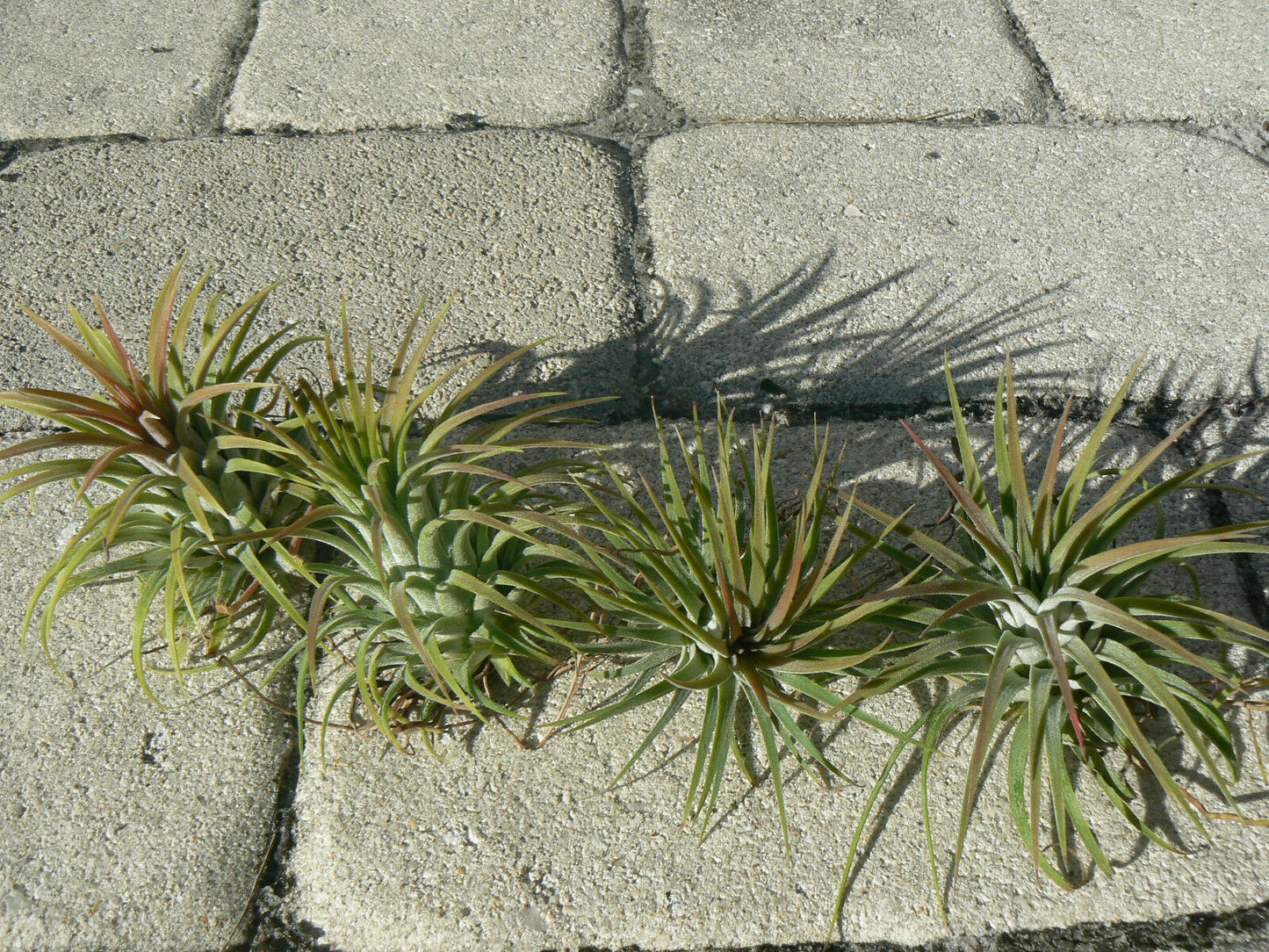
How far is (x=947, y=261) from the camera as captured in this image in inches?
80.7

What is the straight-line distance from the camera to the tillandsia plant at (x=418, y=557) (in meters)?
1.28

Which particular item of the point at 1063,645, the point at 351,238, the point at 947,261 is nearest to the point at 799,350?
the point at 947,261

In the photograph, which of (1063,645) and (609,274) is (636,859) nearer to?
(1063,645)

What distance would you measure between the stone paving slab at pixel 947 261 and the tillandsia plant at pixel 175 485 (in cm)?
75

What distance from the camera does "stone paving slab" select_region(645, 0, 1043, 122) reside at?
94.6 inches

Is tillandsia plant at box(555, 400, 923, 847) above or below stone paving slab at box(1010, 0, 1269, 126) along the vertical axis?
below

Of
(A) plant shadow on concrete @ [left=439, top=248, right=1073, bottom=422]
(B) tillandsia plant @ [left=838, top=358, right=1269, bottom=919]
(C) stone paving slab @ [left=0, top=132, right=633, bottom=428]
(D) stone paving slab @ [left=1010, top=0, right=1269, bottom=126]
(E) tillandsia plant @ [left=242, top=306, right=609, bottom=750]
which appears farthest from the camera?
(D) stone paving slab @ [left=1010, top=0, right=1269, bottom=126]

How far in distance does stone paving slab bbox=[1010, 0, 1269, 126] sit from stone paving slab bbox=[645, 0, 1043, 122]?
98 millimetres

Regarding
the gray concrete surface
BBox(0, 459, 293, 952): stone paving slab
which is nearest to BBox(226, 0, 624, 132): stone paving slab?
the gray concrete surface

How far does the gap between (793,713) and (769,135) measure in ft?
4.71

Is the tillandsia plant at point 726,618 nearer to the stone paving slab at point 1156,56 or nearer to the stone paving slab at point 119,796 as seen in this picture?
the stone paving slab at point 119,796

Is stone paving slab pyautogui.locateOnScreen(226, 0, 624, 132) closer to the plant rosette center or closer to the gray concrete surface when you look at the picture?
the gray concrete surface

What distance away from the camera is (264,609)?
153cm

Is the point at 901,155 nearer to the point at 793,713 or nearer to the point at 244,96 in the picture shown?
the point at 793,713
